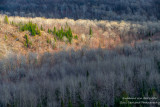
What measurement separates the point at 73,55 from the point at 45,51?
25.1ft

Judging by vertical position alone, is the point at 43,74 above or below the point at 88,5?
below

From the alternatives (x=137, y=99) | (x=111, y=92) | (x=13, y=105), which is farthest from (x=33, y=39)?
(x=137, y=99)

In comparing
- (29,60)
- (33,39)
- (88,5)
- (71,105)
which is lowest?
(71,105)

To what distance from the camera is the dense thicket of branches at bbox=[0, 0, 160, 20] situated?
105 m

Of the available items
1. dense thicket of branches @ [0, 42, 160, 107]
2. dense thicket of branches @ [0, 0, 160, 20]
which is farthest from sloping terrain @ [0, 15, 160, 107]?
dense thicket of branches @ [0, 0, 160, 20]

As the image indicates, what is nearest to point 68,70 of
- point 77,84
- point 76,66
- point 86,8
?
point 76,66

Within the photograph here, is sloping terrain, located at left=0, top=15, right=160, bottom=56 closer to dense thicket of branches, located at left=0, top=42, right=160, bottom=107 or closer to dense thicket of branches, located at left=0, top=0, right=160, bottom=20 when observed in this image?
dense thicket of branches, located at left=0, top=42, right=160, bottom=107

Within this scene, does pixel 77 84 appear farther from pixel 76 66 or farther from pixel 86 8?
pixel 86 8

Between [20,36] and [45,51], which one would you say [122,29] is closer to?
[45,51]

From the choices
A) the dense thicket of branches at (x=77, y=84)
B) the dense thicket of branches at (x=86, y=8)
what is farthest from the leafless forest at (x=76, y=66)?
the dense thicket of branches at (x=86, y=8)

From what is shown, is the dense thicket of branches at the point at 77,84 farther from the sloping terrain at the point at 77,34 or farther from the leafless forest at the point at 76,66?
the sloping terrain at the point at 77,34

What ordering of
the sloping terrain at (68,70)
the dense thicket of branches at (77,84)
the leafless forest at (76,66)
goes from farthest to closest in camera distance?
the leafless forest at (76,66), the sloping terrain at (68,70), the dense thicket of branches at (77,84)

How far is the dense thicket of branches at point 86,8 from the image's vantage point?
105 m

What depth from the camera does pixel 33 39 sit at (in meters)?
41.9
